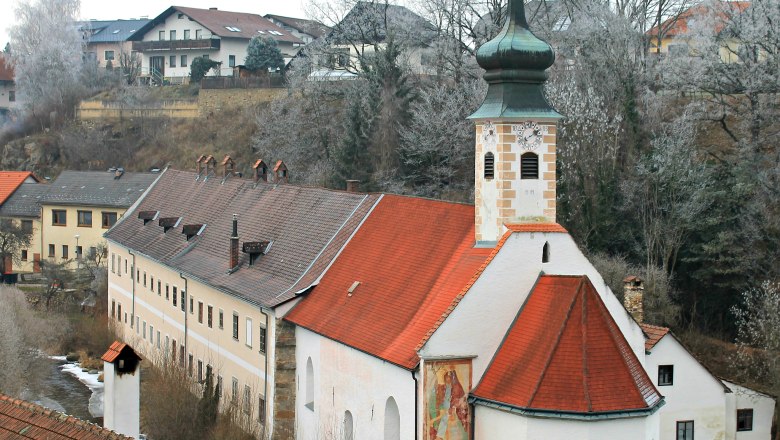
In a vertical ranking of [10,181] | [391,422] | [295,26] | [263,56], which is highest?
[295,26]

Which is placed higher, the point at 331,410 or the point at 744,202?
the point at 744,202

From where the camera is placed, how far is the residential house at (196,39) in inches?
3772

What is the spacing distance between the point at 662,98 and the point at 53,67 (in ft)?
194

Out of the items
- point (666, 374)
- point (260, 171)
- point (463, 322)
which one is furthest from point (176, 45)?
point (463, 322)

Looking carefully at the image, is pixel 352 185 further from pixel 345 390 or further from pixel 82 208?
pixel 82 208

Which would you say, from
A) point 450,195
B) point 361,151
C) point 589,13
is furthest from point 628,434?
point 589,13

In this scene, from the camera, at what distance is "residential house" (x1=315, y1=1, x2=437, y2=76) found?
6738 cm

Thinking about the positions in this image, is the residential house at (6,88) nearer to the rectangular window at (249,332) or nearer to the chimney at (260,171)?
the chimney at (260,171)

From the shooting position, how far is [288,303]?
3294 centimetres

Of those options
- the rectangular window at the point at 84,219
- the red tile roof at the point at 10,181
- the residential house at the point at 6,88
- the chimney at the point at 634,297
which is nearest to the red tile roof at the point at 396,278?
the chimney at the point at 634,297

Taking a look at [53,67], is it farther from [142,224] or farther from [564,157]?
[564,157]

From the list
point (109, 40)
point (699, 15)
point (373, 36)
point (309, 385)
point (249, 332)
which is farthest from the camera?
point (109, 40)

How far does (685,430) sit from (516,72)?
12.4 meters

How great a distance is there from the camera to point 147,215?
50.4m
